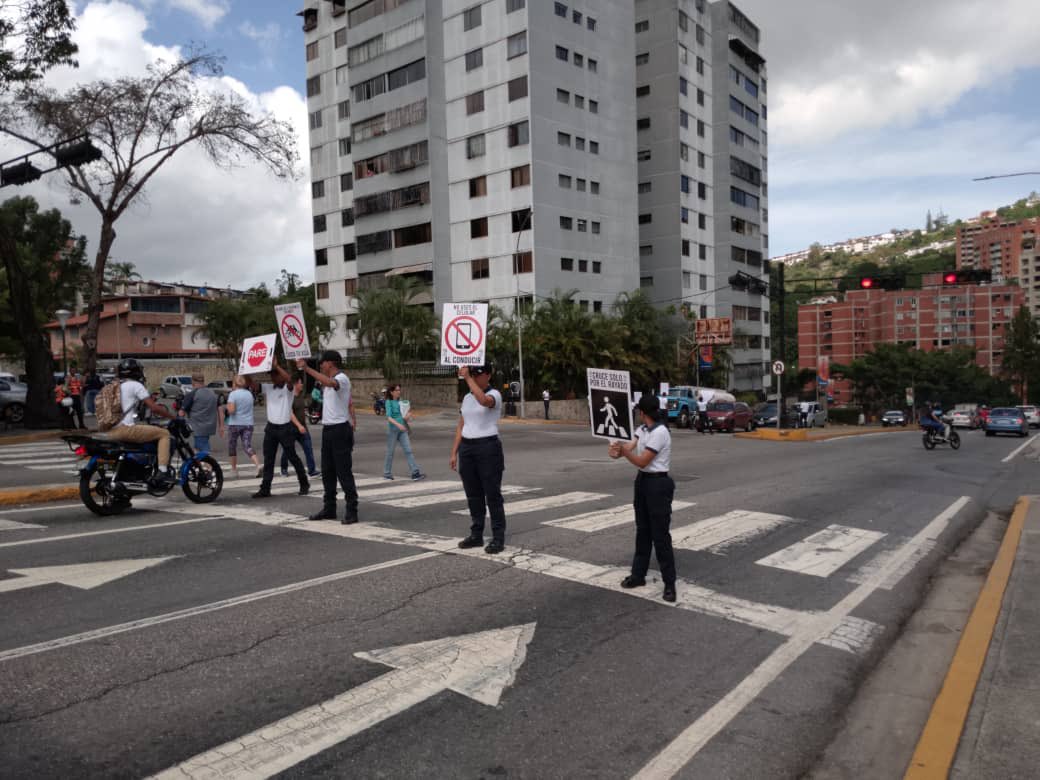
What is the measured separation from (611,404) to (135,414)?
6.41 meters

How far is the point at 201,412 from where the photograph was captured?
1319 centimetres

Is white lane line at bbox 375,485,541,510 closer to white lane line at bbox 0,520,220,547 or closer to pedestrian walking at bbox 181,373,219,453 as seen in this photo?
white lane line at bbox 0,520,220,547

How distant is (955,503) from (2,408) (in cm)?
2801

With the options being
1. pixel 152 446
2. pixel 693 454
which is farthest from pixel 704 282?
pixel 152 446

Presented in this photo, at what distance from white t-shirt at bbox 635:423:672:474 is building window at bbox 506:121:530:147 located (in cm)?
4542

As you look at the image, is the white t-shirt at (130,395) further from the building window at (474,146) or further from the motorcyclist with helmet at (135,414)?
the building window at (474,146)

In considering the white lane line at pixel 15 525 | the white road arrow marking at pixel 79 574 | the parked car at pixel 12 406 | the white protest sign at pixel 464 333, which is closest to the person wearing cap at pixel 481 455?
the white protest sign at pixel 464 333

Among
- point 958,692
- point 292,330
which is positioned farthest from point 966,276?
point 958,692

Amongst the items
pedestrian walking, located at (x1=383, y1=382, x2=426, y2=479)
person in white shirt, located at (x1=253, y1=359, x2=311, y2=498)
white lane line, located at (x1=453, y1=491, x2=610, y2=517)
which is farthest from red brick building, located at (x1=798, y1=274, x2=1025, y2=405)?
person in white shirt, located at (x1=253, y1=359, x2=311, y2=498)

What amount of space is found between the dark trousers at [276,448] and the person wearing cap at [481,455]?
452 centimetres

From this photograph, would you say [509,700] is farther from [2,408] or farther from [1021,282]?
[1021,282]

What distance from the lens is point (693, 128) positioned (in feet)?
211

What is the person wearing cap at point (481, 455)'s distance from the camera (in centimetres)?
744

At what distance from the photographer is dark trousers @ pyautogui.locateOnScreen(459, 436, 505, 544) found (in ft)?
24.4
